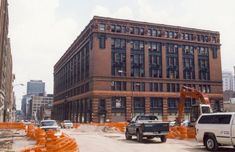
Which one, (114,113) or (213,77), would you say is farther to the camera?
(213,77)

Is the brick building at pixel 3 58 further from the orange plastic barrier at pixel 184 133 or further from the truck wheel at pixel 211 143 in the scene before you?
the truck wheel at pixel 211 143

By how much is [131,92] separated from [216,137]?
191 ft

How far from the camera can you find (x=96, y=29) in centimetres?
7494

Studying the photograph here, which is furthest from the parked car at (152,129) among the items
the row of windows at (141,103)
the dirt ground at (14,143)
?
the row of windows at (141,103)

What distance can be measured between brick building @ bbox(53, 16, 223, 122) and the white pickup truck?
52811mm

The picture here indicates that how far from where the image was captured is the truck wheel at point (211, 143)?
18.8 m

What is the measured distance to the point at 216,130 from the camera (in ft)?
61.3

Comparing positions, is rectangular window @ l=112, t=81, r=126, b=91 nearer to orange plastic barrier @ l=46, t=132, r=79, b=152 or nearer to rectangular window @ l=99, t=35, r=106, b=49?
rectangular window @ l=99, t=35, r=106, b=49

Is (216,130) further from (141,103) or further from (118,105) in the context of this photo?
(141,103)

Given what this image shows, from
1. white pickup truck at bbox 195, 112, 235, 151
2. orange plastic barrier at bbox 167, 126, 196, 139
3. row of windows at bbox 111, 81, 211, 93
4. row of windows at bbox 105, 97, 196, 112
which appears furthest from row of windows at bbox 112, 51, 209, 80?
white pickup truck at bbox 195, 112, 235, 151

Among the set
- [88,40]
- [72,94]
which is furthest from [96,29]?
[72,94]

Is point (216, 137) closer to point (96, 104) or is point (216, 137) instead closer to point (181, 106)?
point (181, 106)

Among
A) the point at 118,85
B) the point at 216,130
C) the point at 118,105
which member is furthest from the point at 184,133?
the point at 118,85

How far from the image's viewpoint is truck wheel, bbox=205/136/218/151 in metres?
18.8
